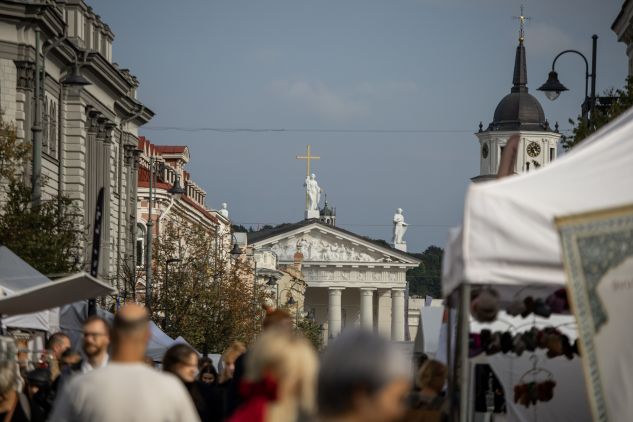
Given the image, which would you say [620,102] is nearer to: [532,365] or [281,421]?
[532,365]

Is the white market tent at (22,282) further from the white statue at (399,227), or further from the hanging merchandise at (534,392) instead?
the white statue at (399,227)

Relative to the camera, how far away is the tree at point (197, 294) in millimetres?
58656

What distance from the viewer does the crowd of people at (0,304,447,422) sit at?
4.62 meters

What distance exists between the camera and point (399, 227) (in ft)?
636

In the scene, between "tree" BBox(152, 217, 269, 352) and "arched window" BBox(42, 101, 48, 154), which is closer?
"arched window" BBox(42, 101, 48, 154)

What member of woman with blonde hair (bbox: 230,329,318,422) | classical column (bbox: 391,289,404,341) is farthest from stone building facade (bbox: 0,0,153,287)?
classical column (bbox: 391,289,404,341)

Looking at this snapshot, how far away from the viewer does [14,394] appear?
369 inches

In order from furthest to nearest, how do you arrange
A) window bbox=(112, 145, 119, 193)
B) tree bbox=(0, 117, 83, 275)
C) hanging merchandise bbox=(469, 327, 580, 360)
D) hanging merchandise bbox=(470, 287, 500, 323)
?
window bbox=(112, 145, 119, 193) < tree bbox=(0, 117, 83, 275) < hanging merchandise bbox=(469, 327, 580, 360) < hanging merchandise bbox=(470, 287, 500, 323)

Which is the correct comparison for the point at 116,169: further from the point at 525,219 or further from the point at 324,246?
the point at 324,246

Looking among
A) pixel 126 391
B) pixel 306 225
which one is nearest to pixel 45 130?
pixel 126 391

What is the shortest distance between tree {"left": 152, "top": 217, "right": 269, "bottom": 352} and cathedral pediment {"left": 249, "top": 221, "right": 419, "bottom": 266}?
102m

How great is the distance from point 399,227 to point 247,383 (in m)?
188

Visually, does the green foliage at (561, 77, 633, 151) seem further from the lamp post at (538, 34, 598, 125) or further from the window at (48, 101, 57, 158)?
the window at (48, 101, 57, 158)

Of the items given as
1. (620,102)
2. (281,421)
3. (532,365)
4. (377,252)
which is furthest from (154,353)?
(377,252)
